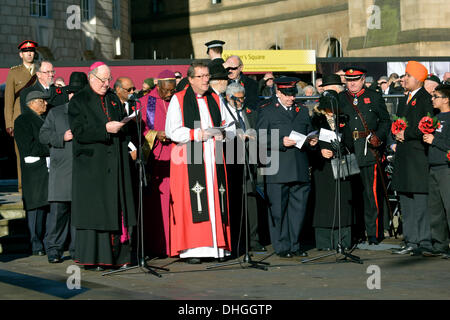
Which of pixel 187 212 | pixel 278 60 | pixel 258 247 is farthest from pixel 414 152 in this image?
pixel 278 60

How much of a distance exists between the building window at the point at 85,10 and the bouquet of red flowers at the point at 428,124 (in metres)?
28.1

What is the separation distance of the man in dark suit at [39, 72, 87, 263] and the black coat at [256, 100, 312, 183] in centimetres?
225

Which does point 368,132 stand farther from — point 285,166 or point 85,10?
point 85,10

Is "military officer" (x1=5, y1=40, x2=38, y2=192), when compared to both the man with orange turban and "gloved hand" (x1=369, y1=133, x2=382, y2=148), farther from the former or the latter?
the man with orange turban

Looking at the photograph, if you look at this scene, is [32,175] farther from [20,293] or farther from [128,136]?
[20,293]

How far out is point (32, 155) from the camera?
12.8m

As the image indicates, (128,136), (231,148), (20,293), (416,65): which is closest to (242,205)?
(231,148)

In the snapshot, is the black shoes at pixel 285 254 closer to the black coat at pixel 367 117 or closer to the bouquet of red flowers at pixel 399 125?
the black coat at pixel 367 117

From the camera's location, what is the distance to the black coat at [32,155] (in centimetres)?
1270

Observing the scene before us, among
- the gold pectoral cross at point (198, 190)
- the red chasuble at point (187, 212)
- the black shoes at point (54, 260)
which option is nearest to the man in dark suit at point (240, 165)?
the red chasuble at point (187, 212)

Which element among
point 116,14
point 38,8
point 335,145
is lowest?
point 335,145

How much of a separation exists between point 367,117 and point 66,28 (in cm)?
2571

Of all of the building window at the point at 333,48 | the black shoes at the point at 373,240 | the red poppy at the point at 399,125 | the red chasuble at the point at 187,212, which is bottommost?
the black shoes at the point at 373,240
